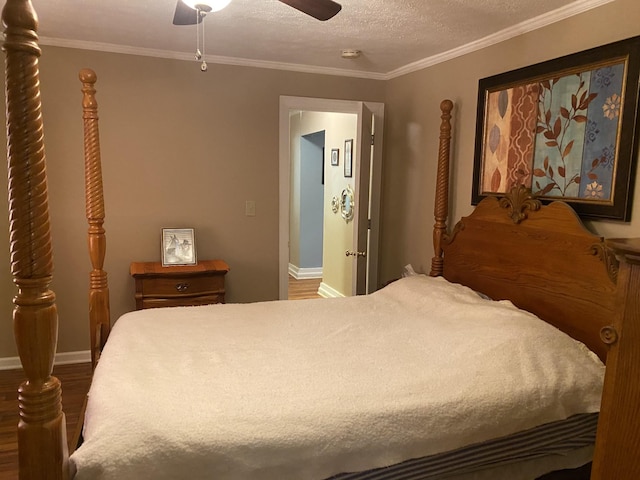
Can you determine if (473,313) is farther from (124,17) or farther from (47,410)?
(124,17)

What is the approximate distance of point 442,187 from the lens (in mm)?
2963

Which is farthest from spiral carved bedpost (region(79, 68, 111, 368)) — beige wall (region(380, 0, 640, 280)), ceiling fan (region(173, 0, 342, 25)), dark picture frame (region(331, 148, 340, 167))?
dark picture frame (region(331, 148, 340, 167))

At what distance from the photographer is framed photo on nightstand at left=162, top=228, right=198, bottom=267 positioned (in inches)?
134

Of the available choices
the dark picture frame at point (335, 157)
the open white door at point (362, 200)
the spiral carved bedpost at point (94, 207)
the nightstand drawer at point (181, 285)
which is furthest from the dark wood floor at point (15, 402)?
the dark picture frame at point (335, 157)

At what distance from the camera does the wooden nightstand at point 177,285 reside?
315 cm

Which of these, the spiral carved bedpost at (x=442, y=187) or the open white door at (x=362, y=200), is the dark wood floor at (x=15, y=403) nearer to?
the open white door at (x=362, y=200)

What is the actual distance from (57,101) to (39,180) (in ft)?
8.16

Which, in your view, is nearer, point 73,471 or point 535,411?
point 73,471

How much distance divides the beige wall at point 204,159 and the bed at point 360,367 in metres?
0.84

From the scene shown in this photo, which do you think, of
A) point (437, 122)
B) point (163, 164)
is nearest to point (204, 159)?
point (163, 164)

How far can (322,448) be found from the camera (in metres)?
1.43

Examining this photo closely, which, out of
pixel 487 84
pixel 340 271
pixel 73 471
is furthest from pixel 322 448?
pixel 340 271

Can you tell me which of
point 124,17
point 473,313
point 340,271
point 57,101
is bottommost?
point 340,271

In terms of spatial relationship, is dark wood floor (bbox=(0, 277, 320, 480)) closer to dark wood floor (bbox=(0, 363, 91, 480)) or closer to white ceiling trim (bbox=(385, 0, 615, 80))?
dark wood floor (bbox=(0, 363, 91, 480))
